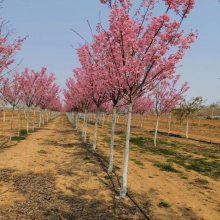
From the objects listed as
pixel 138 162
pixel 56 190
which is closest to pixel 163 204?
pixel 56 190

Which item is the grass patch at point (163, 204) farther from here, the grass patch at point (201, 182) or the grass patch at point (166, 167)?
the grass patch at point (166, 167)

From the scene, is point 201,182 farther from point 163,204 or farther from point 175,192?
point 163,204

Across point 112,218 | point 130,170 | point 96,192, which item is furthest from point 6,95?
point 112,218

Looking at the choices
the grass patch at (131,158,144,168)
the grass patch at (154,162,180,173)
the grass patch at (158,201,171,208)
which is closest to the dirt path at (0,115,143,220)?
the grass patch at (158,201,171,208)

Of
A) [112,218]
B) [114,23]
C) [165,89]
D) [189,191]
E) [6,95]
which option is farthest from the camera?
[6,95]

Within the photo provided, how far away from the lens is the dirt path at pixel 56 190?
10344 mm

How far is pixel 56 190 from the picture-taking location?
12766 millimetres

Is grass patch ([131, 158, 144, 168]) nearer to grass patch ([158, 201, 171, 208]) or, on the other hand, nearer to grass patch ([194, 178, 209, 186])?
grass patch ([194, 178, 209, 186])

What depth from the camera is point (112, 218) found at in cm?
1008

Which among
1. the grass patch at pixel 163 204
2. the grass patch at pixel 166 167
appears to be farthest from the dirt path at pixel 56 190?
the grass patch at pixel 166 167

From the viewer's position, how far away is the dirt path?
33.9ft

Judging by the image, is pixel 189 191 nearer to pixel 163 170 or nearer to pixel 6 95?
pixel 163 170

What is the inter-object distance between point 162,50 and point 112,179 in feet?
23.8

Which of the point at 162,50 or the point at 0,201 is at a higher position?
the point at 162,50
